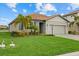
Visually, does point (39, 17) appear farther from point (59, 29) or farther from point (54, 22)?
point (59, 29)

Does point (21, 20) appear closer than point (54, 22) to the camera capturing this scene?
Yes

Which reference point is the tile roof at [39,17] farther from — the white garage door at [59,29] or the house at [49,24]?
the white garage door at [59,29]

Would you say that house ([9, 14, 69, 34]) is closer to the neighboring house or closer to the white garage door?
the white garage door

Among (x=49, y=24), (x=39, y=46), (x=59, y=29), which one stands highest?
(x=49, y=24)

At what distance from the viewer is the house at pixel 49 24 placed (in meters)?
7.38

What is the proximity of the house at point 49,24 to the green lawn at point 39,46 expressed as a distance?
0.28 m

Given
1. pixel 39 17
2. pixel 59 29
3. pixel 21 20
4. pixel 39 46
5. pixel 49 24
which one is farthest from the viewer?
pixel 59 29

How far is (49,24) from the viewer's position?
7555mm

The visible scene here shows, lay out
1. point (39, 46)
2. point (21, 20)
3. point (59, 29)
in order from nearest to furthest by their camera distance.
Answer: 1. point (39, 46)
2. point (21, 20)
3. point (59, 29)

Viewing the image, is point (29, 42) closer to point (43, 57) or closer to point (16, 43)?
point (16, 43)

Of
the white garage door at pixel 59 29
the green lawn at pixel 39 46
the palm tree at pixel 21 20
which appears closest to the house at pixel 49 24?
the white garage door at pixel 59 29

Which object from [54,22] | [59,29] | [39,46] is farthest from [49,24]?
[39,46]

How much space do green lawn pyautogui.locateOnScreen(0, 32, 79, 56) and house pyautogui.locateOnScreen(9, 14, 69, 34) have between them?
279mm

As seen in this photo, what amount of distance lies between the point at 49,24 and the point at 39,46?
2.90 ft
